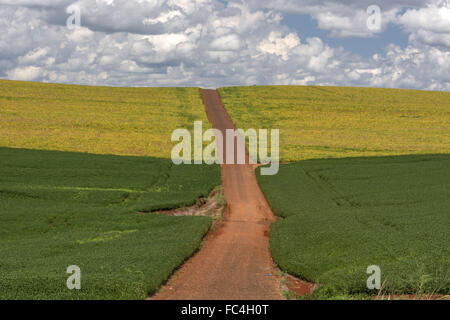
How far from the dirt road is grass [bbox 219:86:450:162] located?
20.4 metres

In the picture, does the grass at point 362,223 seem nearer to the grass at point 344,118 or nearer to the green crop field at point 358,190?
the green crop field at point 358,190

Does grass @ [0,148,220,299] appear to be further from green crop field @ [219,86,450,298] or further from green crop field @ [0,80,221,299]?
green crop field @ [219,86,450,298]

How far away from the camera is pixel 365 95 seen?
121 metres

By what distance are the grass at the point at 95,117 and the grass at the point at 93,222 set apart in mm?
7274

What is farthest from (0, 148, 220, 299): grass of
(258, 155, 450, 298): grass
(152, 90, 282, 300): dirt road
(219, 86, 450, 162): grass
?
(219, 86, 450, 162): grass

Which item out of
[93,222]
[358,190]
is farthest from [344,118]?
[93,222]

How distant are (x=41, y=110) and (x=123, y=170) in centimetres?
4507

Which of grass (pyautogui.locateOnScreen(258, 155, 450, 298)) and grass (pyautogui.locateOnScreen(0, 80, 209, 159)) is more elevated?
grass (pyautogui.locateOnScreen(0, 80, 209, 159))

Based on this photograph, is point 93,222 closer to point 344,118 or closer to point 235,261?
point 235,261

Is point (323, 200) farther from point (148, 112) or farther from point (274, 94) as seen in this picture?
point (274, 94)

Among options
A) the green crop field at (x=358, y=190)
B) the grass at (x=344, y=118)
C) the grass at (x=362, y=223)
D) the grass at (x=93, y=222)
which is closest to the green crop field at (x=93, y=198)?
the grass at (x=93, y=222)

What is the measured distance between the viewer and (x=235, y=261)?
26578 mm

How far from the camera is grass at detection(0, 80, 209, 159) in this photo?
66125 mm

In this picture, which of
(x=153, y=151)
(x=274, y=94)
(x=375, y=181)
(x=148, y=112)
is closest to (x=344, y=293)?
(x=375, y=181)
